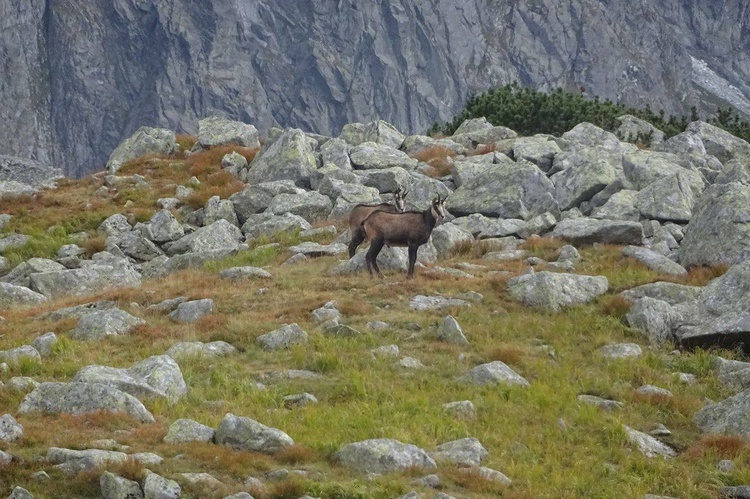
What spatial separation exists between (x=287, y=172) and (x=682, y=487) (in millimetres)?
28713

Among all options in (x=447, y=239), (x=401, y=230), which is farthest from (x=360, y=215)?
(x=447, y=239)

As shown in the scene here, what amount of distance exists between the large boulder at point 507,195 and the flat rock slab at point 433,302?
11.1 meters

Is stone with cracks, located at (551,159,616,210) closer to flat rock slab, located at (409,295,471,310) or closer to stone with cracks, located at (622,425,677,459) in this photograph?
flat rock slab, located at (409,295,471,310)

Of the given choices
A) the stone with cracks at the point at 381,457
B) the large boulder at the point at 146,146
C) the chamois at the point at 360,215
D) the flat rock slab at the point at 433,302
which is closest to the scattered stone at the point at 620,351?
the flat rock slab at the point at 433,302

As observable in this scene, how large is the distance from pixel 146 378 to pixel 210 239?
Result: 1758cm

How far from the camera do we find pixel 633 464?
44.1 ft

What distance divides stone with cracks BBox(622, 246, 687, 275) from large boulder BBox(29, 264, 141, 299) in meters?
14.5

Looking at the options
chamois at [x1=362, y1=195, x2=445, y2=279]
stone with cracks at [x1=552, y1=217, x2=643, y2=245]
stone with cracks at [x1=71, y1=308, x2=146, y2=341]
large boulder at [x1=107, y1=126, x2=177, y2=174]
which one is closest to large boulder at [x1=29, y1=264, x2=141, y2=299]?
stone with cracks at [x1=71, y1=308, x2=146, y2=341]

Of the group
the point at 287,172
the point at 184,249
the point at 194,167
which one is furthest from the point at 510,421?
the point at 194,167

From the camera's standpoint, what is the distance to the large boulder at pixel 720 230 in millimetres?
25688

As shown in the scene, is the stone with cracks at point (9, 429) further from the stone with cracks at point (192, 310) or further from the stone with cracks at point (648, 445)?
the stone with cracks at point (648, 445)

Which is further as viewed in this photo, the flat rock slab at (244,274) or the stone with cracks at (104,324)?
the flat rock slab at (244,274)

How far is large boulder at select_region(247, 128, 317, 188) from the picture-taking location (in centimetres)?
3947

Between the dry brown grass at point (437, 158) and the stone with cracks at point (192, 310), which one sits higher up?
the dry brown grass at point (437, 158)
